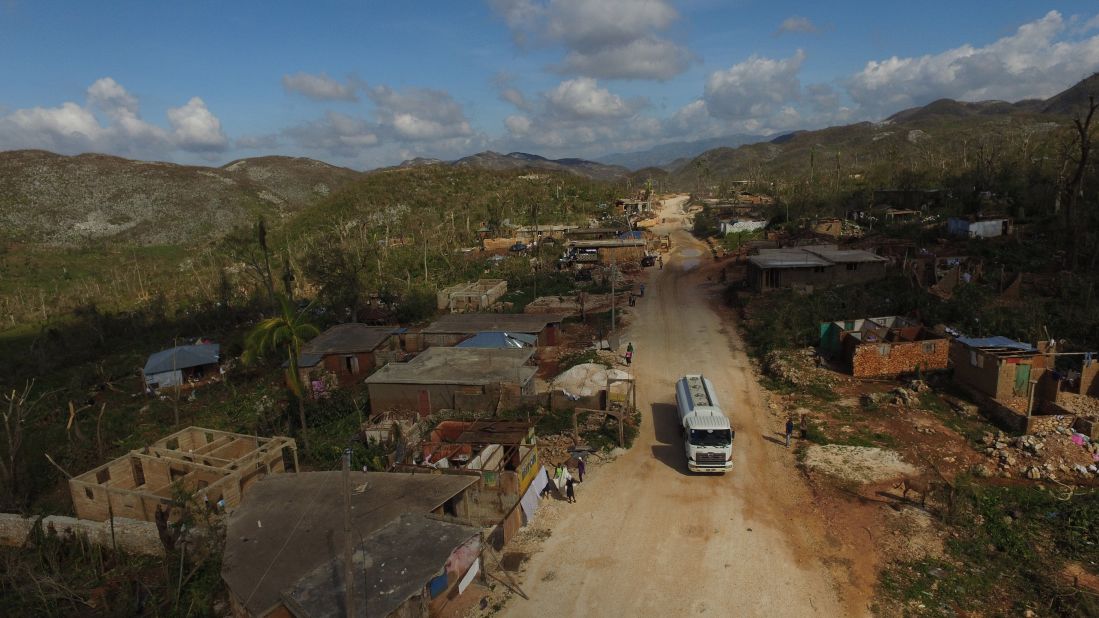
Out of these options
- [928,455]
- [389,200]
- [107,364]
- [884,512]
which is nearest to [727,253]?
[928,455]

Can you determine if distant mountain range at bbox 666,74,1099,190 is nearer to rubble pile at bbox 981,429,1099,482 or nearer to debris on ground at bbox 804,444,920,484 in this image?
rubble pile at bbox 981,429,1099,482

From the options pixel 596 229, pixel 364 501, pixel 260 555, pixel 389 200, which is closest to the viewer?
pixel 260 555

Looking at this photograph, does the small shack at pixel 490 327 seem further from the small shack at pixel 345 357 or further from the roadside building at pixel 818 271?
the roadside building at pixel 818 271

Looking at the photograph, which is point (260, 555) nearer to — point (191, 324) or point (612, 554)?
point (612, 554)

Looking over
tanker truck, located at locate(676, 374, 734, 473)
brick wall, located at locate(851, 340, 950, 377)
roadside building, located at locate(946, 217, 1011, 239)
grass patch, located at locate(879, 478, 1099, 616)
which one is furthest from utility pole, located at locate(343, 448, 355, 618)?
roadside building, located at locate(946, 217, 1011, 239)

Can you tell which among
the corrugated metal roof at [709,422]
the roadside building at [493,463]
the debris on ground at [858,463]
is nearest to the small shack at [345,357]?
the roadside building at [493,463]

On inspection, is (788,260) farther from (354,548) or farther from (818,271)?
(354,548)
